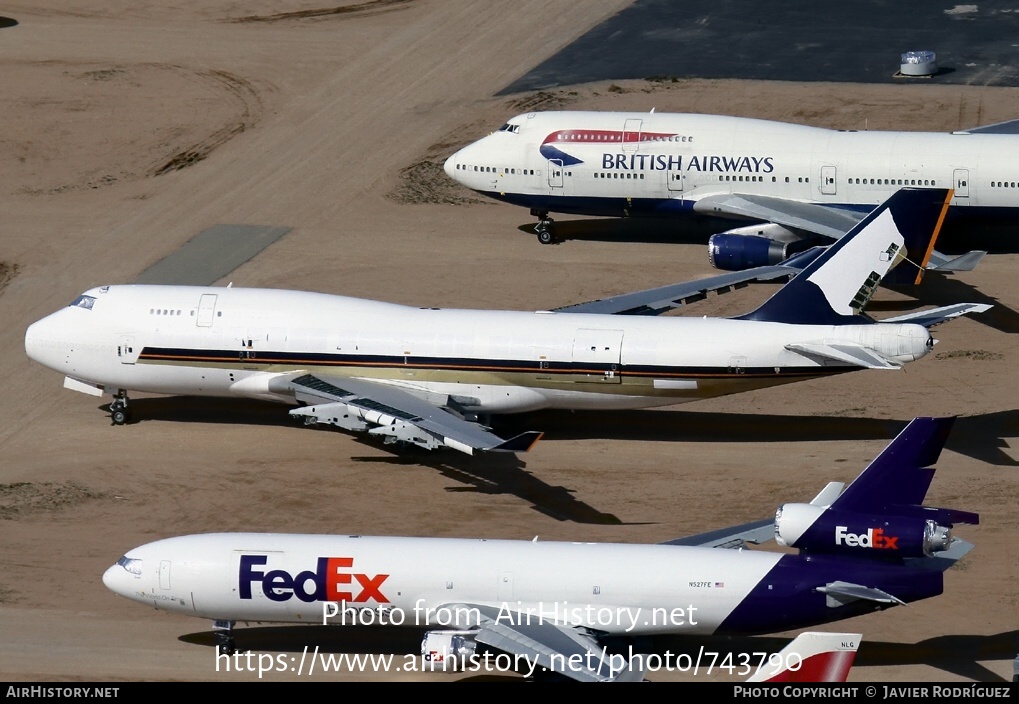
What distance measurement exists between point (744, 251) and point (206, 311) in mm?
22373

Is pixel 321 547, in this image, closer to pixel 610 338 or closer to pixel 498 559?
pixel 498 559

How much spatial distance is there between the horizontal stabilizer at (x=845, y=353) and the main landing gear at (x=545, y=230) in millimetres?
21975

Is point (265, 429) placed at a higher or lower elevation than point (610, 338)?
lower

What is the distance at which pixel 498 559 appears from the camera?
1665 inches

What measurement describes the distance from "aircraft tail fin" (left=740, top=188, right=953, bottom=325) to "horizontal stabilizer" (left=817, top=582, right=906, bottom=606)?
15021 millimetres

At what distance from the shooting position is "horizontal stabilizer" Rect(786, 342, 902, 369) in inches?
2057

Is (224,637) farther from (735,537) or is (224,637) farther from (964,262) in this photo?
(964,262)

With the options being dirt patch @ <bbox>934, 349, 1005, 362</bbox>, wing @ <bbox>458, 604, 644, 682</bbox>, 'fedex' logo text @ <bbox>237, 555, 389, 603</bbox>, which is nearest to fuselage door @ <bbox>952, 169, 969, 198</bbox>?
dirt patch @ <bbox>934, 349, 1005, 362</bbox>

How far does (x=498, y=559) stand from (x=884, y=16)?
6364cm

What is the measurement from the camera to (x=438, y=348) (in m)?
54.7

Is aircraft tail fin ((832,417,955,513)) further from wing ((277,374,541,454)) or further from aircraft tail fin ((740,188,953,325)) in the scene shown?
aircraft tail fin ((740,188,953,325))

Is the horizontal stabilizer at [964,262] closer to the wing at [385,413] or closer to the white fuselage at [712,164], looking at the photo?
the white fuselage at [712,164]
